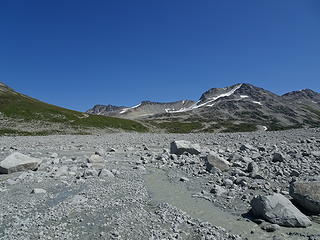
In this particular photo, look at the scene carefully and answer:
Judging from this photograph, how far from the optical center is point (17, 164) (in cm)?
1725

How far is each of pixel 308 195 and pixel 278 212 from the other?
6.01 ft

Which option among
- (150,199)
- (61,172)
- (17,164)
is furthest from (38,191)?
(150,199)

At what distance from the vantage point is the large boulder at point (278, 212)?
918 cm

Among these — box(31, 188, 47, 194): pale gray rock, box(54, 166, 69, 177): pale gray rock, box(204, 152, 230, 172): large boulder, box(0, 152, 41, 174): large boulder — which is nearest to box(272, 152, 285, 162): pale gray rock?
box(204, 152, 230, 172): large boulder

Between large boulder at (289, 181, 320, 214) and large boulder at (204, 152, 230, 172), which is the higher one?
large boulder at (204, 152, 230, 172)

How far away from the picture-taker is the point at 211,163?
17078mm

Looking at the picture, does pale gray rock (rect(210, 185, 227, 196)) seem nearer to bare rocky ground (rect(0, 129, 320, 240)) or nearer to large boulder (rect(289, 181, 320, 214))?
bare rocky ground (rect(0, 129, 320, 240))

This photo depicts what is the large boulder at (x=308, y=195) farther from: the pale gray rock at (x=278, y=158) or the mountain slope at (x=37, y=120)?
the mountain slope at (x=37, y=120)

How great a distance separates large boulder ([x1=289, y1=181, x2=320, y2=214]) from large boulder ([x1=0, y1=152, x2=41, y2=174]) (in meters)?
16.7

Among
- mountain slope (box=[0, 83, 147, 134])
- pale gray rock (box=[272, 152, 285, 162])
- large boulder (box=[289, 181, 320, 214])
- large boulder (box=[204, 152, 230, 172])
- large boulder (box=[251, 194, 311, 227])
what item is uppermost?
mountain slope (box=[0, 83, 147, 134])

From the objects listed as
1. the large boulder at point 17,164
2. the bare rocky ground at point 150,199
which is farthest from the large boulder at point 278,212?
the large boulder at point 17,164

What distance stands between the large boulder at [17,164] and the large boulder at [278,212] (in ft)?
50.0

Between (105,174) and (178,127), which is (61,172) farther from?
(178,127)

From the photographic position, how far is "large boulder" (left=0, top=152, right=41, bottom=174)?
55.3 feet
